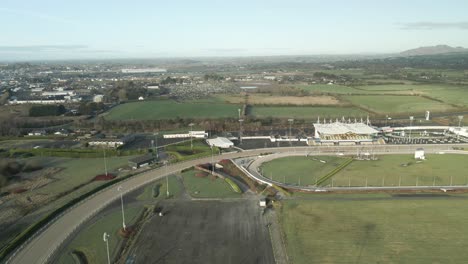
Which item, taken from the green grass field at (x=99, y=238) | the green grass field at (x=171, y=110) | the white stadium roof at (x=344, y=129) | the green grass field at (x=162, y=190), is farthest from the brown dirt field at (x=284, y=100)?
the green grass field at (x=99, y=238)

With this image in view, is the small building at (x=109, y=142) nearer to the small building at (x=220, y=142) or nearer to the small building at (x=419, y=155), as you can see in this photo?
the small building at (x=220, y=142)

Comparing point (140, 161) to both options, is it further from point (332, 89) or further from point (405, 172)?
point (332, 89)

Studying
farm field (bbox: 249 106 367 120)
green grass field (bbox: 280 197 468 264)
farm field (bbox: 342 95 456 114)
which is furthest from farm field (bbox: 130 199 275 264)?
farm field (bbox: 342 95 456 114)

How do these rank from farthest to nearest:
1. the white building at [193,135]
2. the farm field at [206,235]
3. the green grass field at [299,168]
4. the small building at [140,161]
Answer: the white building at [193,135] < the small building at [140,161] < the green grass field at [299,168] < the farm field at [206,235]

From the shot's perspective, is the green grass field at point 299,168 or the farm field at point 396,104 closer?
the green grass field at point 299,168

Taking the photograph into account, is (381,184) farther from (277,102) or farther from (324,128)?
(277,102)

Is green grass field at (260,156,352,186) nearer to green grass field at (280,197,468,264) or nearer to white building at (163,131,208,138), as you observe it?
green grass field at (280,197,468,264)

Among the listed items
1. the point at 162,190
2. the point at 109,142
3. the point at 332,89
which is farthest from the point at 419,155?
the point at 332,89
